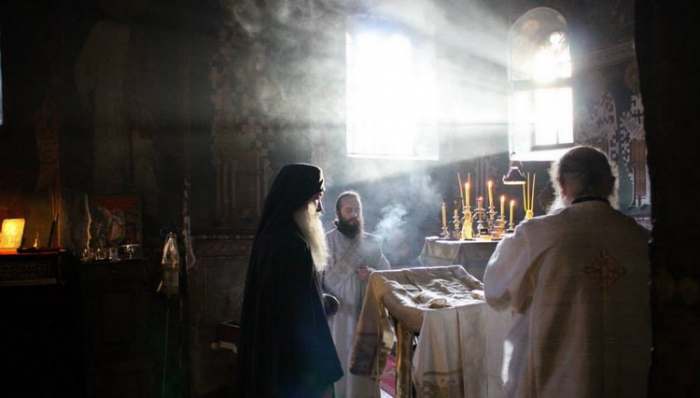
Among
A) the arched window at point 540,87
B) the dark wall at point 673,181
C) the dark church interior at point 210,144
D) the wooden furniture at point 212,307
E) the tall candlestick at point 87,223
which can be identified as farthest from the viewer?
the arched window at point 540,87

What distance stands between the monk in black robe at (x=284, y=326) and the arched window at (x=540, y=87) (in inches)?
265

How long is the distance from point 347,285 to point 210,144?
8.65 ft

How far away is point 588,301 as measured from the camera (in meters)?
2.66

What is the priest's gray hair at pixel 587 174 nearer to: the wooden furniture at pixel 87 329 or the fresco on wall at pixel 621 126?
the wooden furniture at pixel 87 329

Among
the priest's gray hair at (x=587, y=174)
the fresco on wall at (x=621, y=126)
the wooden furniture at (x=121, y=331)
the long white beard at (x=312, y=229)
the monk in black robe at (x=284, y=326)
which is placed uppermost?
the fresco on wall at (x=621, y=126)

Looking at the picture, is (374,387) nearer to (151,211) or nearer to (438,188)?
(151,211)

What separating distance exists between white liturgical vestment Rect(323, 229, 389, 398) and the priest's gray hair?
8.62 ft

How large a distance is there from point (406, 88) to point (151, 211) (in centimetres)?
453

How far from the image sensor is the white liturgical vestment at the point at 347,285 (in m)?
4.91

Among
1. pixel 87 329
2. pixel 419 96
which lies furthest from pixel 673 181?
pixel 419 96

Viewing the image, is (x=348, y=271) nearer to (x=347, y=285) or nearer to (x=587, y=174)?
(x=347, y=285)

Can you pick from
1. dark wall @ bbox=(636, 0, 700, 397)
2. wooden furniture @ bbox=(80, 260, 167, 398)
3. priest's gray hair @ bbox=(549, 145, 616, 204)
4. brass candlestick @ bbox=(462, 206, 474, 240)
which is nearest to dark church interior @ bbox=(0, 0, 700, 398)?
wooden furniture @ bbox=(80, 260, 167, 398)

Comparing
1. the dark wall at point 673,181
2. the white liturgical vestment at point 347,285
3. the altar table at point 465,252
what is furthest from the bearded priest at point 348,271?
the dark wall at point 673,181

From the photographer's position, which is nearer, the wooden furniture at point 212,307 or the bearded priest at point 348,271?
the bearded priest at point 348,271
